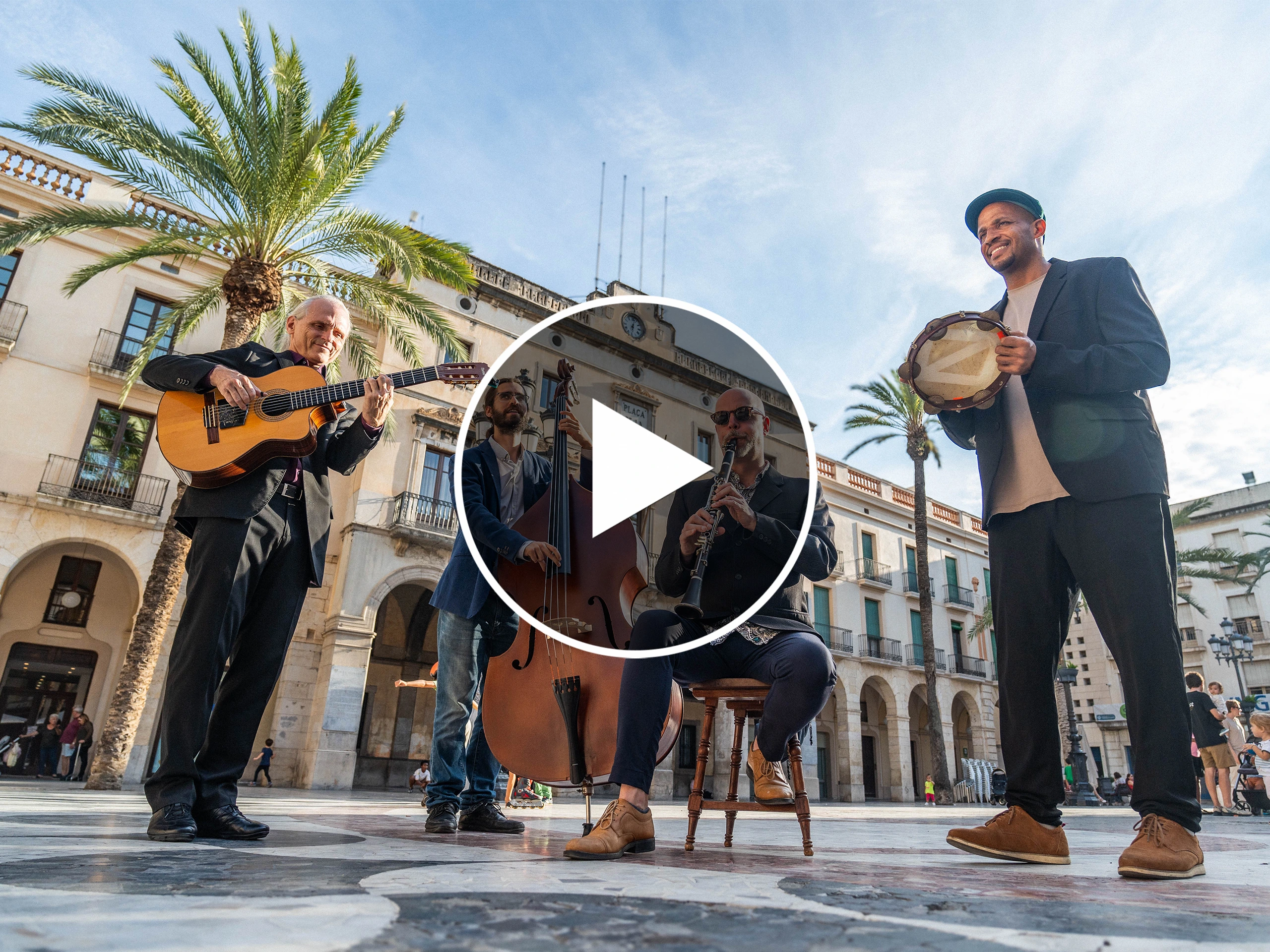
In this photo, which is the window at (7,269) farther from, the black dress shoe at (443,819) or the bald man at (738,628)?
the bald man at (738,628)

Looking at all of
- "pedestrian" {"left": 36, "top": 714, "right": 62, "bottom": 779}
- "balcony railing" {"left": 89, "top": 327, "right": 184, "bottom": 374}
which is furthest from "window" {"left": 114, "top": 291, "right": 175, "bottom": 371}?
"pedestrian" {"left": 36, "top": 714, "right": 62, "bottom": 779}

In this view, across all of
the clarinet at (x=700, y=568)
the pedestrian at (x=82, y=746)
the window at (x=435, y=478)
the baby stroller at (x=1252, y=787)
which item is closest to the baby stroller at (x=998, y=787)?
the baby stroller at (x=1252, y=787)

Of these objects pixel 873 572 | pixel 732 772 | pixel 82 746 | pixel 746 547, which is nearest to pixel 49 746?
pixel 82 746

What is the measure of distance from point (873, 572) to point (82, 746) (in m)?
25.1

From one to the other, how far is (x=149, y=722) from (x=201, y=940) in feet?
58.8

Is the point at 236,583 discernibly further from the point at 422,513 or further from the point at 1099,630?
the point at 422,513

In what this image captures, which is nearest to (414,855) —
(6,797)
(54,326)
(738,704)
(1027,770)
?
(738,704)

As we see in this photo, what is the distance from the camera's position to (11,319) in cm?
1543

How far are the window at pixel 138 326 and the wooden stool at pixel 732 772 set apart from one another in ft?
55.3

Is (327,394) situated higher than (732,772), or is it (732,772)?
(327,394)

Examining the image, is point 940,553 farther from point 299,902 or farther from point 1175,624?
point 299,902

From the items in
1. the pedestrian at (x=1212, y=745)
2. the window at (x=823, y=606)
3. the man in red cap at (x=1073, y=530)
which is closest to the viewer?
the man in red cap at (x=1073, y=530)

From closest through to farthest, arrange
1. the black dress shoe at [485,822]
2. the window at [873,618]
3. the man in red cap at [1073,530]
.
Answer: the man in red cap at [1073,530]
the black dress shoe at [485,822]
the window at [873,618]

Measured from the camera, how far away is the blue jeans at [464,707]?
3.45 m
